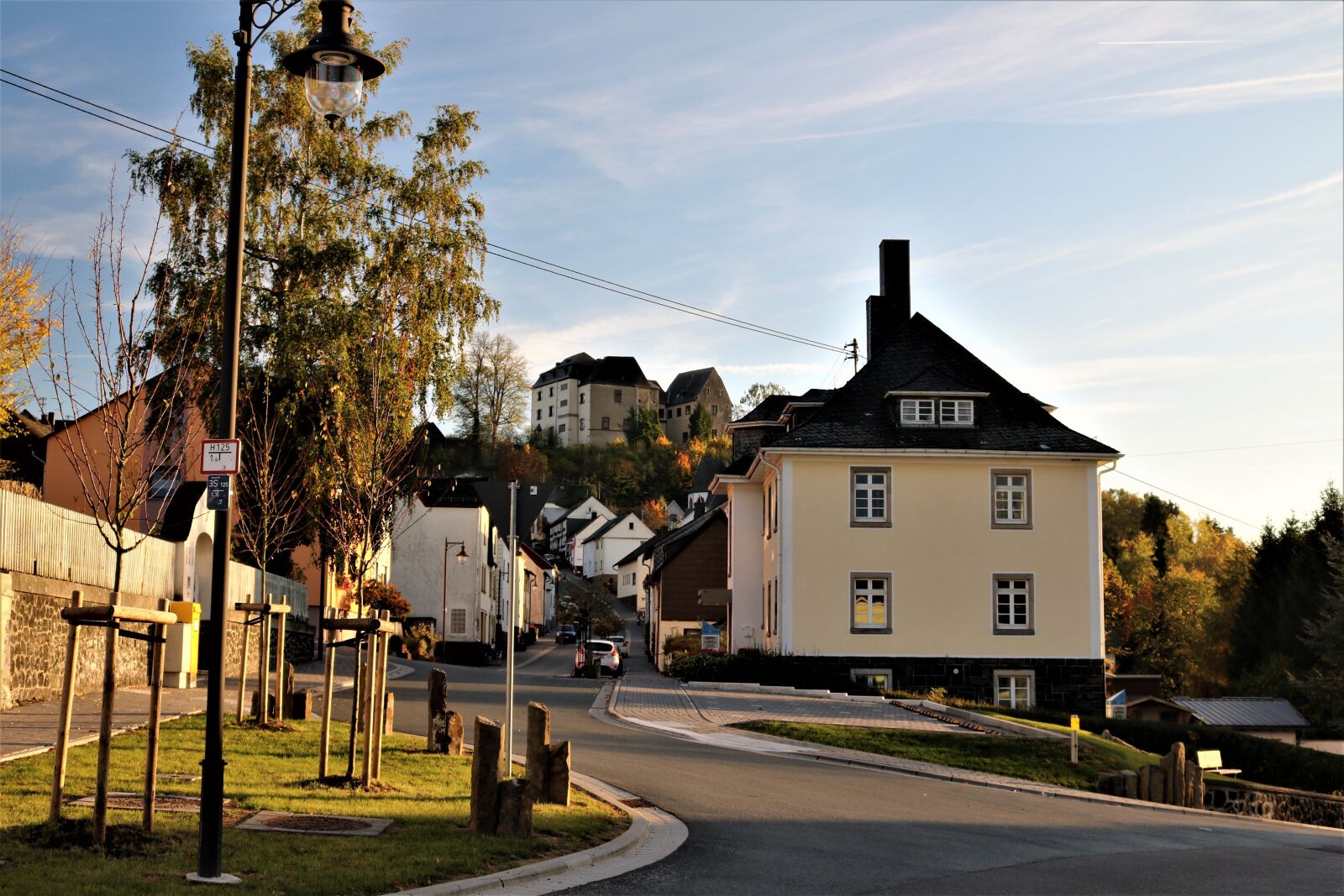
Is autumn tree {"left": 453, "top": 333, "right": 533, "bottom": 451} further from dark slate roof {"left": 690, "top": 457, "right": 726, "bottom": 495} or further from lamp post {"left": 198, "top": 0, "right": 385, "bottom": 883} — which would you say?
lamp post {"left": 198, "top": 0, "right": 385, "bottom": 883}

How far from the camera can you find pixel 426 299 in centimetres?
3275

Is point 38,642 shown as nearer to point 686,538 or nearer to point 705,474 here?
point 686,538

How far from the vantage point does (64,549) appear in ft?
70.8

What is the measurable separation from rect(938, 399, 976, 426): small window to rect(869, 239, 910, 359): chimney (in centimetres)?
658

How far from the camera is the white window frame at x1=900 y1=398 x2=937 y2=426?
39312 mm

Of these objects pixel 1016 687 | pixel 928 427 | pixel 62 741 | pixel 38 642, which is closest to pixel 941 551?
pixel 928 427

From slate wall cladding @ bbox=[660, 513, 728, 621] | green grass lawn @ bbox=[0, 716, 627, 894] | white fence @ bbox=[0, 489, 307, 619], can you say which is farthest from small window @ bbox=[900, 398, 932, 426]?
green grass lawn @ bbox=[0, 716, 627, 894]

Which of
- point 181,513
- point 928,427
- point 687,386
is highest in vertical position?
point 687,386

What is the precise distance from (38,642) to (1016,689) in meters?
26.8

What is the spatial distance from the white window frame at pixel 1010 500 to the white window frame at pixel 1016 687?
4200 mm

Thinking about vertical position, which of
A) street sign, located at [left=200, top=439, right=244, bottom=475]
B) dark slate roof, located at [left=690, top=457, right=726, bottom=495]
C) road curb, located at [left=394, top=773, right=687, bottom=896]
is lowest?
road curb, located at [left=394, top=773, right=687, bottom=896]

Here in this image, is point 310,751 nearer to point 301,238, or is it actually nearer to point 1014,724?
point 1014,724

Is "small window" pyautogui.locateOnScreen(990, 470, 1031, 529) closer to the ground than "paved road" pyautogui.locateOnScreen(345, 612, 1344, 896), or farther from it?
farther from it

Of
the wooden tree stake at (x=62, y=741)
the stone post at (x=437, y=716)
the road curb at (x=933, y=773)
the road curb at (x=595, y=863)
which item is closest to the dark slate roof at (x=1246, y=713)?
the road curb at (x=933, y=773)
